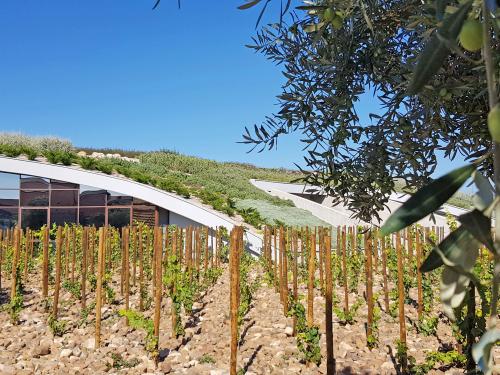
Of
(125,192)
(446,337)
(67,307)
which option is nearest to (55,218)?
(125,192)

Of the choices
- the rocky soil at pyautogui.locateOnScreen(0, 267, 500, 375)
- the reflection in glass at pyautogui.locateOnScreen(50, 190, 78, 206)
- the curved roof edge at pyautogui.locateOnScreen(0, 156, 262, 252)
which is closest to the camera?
the rocky soil at pyautogui.locateOnScreen(0, 267, 500, 375)

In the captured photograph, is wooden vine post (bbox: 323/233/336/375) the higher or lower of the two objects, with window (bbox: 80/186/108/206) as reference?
lower

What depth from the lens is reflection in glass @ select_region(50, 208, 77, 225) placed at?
16438mm

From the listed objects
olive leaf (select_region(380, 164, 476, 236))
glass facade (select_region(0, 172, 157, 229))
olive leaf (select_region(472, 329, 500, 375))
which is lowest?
olive leaf (select_region(472, 329, 500, 375))

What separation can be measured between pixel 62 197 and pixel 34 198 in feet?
3.23

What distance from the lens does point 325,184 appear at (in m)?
2.04

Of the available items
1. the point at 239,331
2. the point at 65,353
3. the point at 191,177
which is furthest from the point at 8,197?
the point at 239,331

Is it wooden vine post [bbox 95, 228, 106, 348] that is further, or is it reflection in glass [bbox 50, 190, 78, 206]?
reflection in glass [bbox 50, 190, 78, 206]

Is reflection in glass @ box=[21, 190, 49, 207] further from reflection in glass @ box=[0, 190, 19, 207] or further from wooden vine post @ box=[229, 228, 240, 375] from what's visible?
wooden vine post @ box=[229, 228, 240, 375]

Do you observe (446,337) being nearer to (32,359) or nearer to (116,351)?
(116,351)

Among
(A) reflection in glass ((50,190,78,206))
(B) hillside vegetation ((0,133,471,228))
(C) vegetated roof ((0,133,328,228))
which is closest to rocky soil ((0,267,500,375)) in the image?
(B) hillside vegetation ((0,133,471,228))

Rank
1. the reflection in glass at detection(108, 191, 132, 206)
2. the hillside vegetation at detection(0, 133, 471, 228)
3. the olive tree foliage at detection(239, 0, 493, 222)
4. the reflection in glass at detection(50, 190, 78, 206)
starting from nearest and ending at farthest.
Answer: the olive tree foliage at detection(239, 0, 493, 222) → the hillside vegetation at detection(0, 133, 471, 228) → the reflection in glass at detection(50, 190, 78, 206) → the reflection in glass at detection(108, 191, 132, 206)

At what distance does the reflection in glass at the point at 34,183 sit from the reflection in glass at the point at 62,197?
37cm

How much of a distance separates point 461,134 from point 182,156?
83.2 feet
